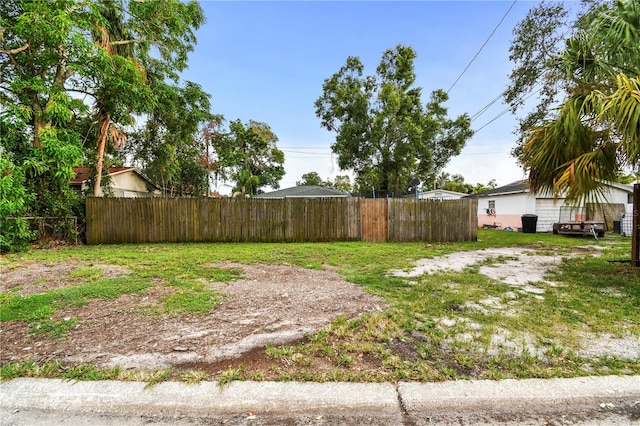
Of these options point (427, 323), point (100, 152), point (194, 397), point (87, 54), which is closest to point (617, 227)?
point (427, 323)

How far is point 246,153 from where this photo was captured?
Result: 2822 centimetres

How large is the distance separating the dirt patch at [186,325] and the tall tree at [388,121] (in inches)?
603

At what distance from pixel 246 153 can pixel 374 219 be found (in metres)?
21.4

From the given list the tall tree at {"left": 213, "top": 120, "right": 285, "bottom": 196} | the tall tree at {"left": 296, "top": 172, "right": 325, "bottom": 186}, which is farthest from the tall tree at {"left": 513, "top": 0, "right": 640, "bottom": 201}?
the tall tree at {"left": 296, "top": 172, "right": 325, "bottom": 186}

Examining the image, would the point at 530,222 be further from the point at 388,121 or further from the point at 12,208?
the point at 12,208

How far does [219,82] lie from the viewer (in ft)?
45.7

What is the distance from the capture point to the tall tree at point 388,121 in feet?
58.0

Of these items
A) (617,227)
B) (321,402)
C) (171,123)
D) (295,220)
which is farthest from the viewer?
Answer: (617,227)

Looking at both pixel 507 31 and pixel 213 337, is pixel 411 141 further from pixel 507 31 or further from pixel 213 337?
pixel 213 337

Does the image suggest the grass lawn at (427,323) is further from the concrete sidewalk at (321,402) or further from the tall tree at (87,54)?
the tall tree at (87,54)

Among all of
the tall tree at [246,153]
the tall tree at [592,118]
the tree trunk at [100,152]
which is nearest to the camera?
the tall tree at [592,118]

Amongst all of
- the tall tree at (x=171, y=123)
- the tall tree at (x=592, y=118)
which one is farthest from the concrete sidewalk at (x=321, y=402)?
the tall tree at (x=171, y=123)

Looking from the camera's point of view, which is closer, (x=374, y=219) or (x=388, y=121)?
(x=374, y=219)

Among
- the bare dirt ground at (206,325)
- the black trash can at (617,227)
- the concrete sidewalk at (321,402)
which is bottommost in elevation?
the concrete sidewalk at (321,402)
